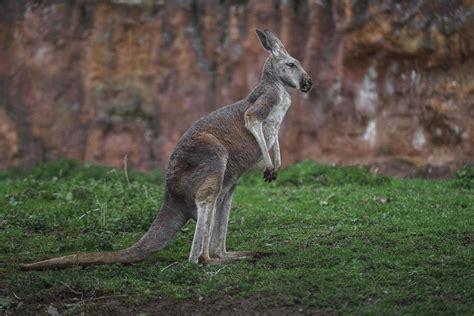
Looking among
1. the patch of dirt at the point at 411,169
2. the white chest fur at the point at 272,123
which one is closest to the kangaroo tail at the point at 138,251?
the white chest fur at the point at 272,123

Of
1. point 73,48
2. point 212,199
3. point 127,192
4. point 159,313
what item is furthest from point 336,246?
point 73,48

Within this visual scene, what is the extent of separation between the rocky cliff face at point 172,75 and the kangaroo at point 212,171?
514 centimetres

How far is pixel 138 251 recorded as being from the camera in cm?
679

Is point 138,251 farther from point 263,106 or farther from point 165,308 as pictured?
point 263,106

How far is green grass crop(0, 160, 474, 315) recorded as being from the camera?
5.94 meters

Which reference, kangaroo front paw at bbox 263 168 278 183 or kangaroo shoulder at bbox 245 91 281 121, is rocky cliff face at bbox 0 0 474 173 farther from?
kangaroo front paw at bbox 263 168 278 183

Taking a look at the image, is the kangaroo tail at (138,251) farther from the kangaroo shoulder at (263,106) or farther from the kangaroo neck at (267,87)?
the kangaroo neck at (267,87)

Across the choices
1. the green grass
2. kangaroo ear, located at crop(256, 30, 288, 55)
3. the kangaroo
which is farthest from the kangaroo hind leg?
kangaroo ear, located at crop(256, 30, 288, 55)

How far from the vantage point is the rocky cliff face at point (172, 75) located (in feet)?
40.9

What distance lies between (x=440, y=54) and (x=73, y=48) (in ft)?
18.4

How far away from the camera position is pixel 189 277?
639 centimetres

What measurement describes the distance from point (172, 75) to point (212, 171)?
251 inches

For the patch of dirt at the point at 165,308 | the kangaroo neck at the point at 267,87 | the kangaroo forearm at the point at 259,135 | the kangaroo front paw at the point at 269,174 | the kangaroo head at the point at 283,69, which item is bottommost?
the patch of dirt at the point at 165,308

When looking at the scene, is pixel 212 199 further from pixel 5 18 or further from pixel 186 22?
pixel 5 18
